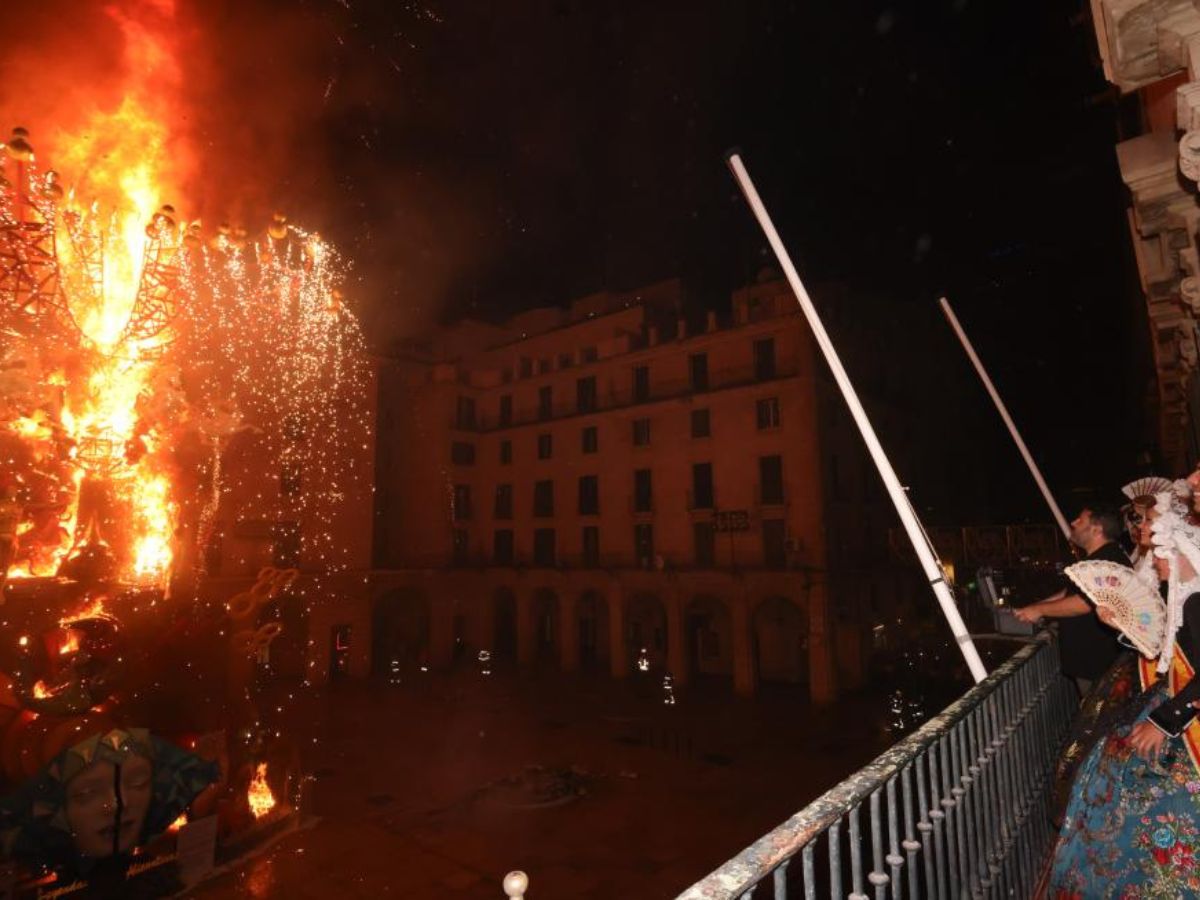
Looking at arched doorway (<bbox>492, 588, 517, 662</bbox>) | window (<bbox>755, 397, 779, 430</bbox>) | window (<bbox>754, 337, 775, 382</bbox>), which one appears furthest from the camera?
arched doorway (<bbox>492, 588, 517, 662</bbox>)

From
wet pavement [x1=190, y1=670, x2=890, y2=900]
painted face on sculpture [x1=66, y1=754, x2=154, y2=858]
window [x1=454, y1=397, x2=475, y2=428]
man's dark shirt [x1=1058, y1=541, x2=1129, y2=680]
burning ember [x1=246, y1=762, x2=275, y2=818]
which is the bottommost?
wet pavement [x1=190, y1=670, x2=890, y2=900]

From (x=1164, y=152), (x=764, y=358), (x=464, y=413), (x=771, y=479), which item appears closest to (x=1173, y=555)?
(x=1164, y=152)

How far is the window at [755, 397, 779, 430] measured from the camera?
29.7 meters

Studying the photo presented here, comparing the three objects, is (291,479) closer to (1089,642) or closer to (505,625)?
(505,625)

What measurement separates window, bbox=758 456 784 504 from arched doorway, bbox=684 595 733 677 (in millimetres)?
6518

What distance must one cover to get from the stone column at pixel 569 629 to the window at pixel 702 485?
28.3 feet

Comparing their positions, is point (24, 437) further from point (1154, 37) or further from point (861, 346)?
point (861, 346)

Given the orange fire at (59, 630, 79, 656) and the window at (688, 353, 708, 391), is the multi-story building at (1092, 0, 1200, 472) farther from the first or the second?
the window at (688, 353, 708, 391)

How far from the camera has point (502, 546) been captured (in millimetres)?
39031

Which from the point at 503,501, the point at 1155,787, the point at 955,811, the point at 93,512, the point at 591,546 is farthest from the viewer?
the point at 503,501

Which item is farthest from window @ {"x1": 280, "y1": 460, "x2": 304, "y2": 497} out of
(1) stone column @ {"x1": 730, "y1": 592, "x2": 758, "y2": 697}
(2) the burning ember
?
(1) stone column @ {"x1": 730, "y1": 592, "x2": 758, "y2": 697}

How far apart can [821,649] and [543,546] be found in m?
17.0

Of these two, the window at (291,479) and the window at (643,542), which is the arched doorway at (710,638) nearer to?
the window at (643,542)

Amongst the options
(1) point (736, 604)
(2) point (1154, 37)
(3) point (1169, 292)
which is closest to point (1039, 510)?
(1) point (736, 604)
